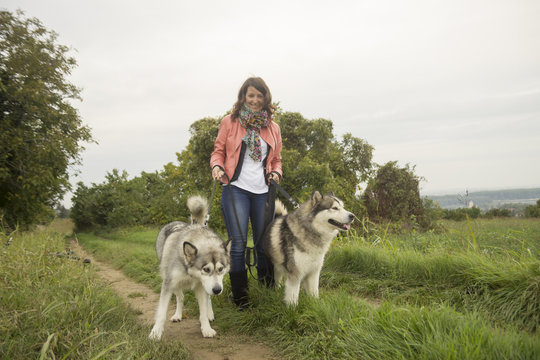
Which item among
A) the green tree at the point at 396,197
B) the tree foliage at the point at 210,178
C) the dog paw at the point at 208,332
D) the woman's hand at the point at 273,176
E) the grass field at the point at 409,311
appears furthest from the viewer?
the tree foliage at the point at 210,178

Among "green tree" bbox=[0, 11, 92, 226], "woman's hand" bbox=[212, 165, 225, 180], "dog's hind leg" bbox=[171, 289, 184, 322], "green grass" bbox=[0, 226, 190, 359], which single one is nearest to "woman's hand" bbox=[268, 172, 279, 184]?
"woman's hand" bbox=[212, 165, 225, 180]

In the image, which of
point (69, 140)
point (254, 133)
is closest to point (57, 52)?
point (69, 140)

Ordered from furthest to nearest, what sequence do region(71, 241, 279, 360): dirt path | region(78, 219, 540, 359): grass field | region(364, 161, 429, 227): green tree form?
region(364, 161, 429, 227): green tree
region(71, 241, 279, 360): dirt path
region(78, 219, 540, 359): grass field

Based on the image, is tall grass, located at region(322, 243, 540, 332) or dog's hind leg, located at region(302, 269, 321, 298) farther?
dog's hind leg, located at region(302, 269, 321, 298)

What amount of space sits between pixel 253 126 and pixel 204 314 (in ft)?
7.61

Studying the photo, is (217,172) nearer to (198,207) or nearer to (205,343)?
(198,207)

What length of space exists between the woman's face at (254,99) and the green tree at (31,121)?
11.6 meters

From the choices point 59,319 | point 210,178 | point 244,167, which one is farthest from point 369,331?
point 210,178

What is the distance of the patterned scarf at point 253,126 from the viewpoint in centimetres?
391

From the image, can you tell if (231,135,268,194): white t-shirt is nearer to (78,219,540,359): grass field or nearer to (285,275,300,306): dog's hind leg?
(285,275,300,306): dog's hind leg

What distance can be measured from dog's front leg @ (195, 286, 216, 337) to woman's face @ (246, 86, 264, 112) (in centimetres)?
231

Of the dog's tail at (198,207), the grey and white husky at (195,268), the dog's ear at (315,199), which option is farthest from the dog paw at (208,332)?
the dog's ear at (315,199)

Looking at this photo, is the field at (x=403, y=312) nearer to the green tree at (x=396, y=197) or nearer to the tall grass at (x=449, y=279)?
the tall grass at (x=449, y=279)

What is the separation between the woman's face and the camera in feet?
12.9
